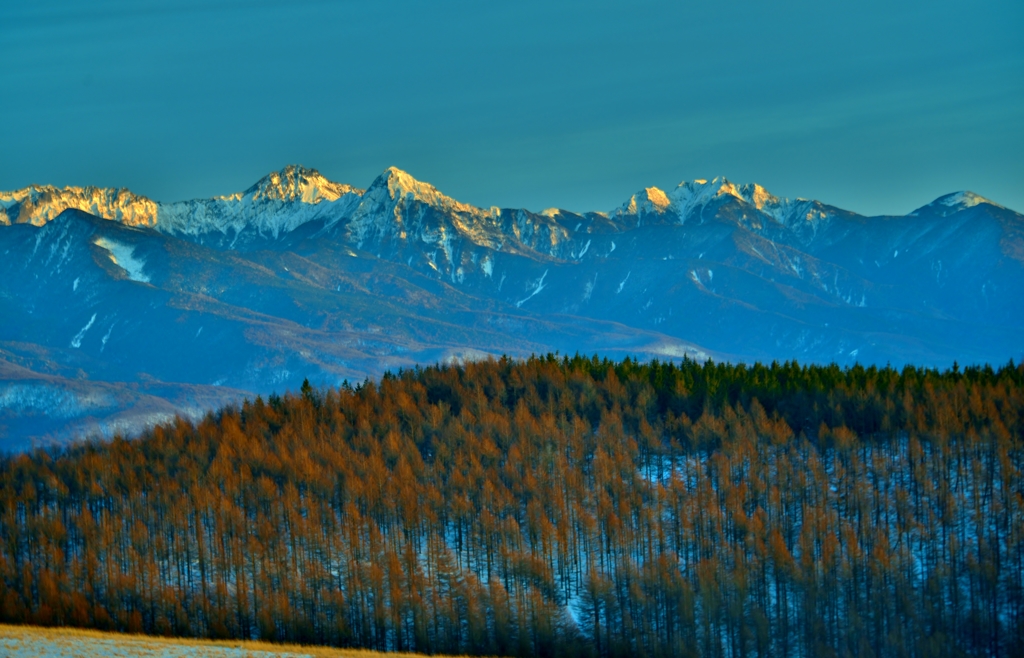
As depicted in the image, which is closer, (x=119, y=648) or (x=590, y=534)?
(x=119, y=648)

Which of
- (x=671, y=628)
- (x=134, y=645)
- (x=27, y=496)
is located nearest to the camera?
(x=134, y=645)

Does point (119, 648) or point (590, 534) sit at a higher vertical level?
point (590, 534)

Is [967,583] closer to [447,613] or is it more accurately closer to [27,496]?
[447,613]

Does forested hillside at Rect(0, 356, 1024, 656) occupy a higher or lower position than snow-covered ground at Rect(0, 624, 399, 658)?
higher

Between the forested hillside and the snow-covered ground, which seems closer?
the snow-covered ground

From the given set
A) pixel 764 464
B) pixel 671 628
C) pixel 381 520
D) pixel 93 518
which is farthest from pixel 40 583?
pixel 764 464

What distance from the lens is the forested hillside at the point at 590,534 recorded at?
15200 centimetres

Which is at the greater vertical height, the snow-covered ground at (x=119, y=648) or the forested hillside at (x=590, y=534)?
the forested hillside at (x=590, y=534)

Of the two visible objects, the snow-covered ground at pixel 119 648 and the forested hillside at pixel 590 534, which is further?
the forested hillside at pixel 590 534

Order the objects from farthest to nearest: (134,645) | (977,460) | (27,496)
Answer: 1. (27,496)
2. (977,460)
3. (134,645)

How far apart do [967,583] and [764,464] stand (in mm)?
35495

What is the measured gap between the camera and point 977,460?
6772 inches

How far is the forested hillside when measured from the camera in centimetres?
15200

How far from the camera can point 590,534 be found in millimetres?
169750
